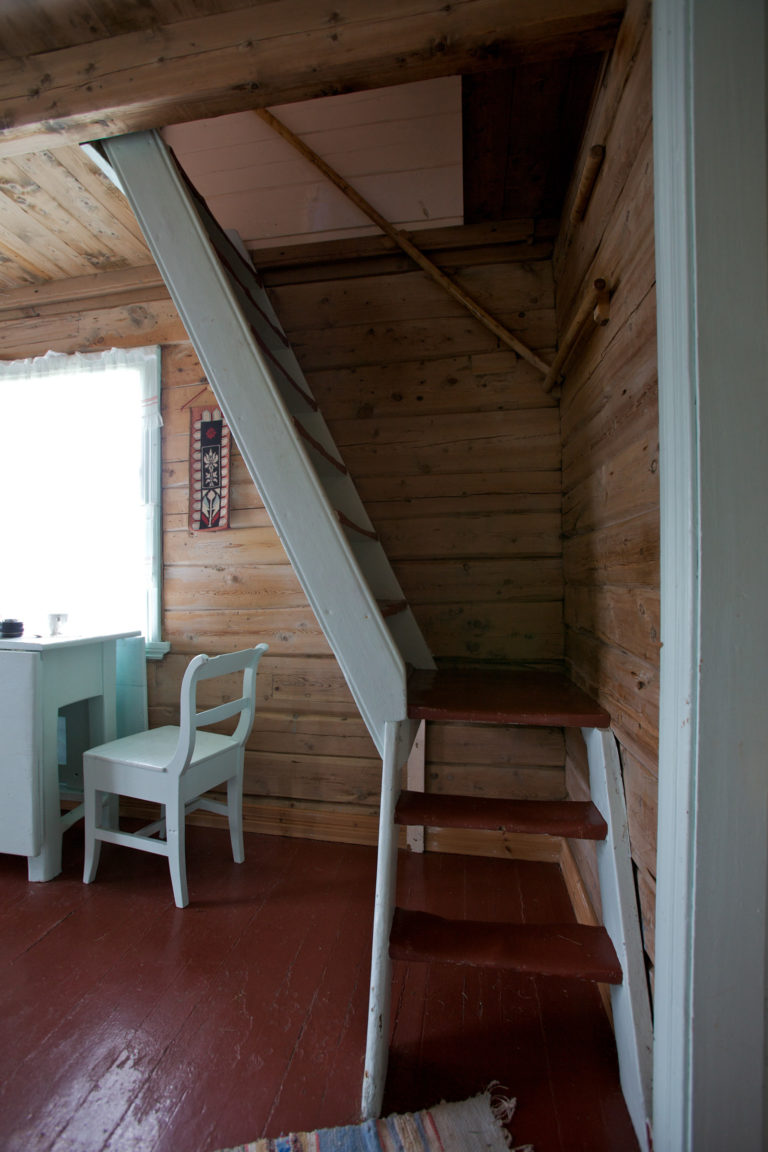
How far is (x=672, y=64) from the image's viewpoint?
952 millimetres

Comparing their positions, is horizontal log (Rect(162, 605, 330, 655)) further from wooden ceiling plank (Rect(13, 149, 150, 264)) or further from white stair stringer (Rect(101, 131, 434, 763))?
wooden ceiling plank (Rect(13, 149, 150, 264))

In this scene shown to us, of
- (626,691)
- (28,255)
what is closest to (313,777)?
(626,691)

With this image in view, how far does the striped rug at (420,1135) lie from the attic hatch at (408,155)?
8.66 ft

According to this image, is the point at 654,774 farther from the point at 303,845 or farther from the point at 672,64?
the point at 303,845

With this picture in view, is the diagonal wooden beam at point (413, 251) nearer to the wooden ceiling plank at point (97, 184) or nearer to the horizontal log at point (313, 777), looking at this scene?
the wooden ceiling plank at point (97, 184)

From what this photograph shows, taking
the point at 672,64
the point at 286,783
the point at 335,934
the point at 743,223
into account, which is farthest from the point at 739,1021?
the point at 286,783

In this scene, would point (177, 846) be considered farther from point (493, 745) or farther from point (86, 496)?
point (86, 496)

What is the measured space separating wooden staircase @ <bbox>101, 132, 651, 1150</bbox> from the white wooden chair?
65 centimetres

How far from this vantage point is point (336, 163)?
6.87 ft

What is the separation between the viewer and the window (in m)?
2.56

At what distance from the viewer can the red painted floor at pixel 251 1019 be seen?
111 centimetres

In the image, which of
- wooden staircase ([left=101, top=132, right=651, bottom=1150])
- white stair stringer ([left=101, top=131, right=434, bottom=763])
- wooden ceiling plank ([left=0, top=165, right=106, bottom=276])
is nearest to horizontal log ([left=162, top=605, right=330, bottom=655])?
wooden staircase ([left=101, top=132, right=651, bottom=1150])

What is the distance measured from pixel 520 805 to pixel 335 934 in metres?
0.82

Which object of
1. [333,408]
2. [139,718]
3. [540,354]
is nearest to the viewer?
[540,354]
